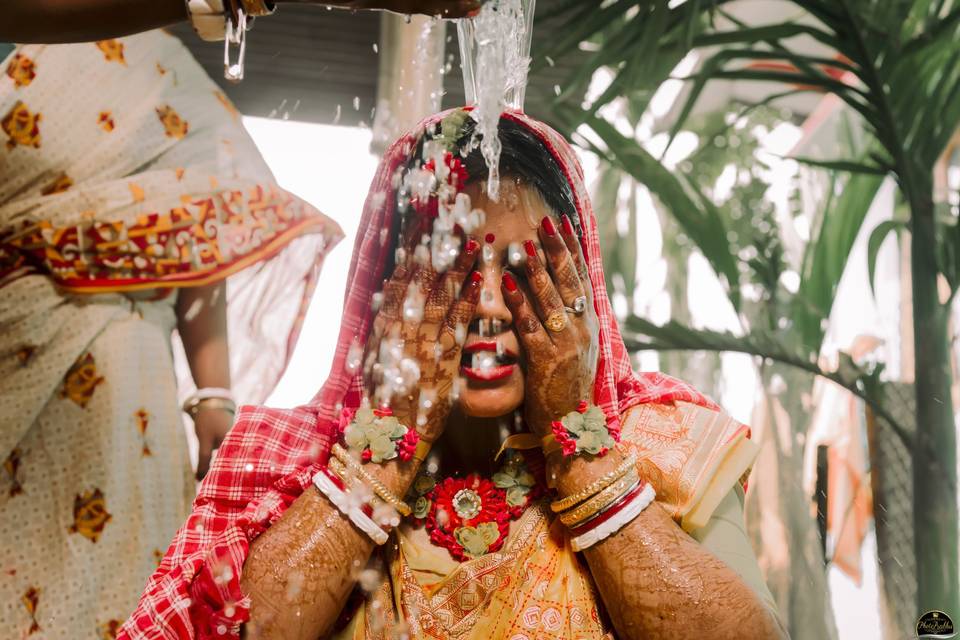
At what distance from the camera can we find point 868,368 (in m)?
A: 2.64

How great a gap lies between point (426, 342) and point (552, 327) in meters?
0.16

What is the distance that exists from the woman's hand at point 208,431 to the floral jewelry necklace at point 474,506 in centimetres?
89

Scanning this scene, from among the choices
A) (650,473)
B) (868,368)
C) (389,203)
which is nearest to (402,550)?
(650,473)

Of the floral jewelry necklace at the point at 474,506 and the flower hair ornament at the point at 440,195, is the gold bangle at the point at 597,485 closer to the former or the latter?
the floral jewelry necklace at the point at 474,506

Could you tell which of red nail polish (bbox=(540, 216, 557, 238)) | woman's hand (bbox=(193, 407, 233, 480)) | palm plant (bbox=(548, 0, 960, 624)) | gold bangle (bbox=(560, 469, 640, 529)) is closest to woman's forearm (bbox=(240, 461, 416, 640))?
gold bangle (bbox=(560, 469, 640, 529))

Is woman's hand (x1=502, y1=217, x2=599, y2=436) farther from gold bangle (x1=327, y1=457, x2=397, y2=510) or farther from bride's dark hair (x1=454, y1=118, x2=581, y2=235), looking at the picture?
gold bangle (x1=327, y1=457, x2=397, y2=510)

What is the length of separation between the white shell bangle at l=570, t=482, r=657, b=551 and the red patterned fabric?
0.41 feet

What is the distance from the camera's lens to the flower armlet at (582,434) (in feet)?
3.67

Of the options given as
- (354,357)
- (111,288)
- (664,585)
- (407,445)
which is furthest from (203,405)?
(664,585)

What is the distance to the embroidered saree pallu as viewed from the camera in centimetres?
184

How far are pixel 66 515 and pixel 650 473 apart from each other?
128 cm

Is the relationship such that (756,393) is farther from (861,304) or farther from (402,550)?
(402,550)

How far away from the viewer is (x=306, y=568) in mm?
1101

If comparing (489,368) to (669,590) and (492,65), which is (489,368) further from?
(492,65)
